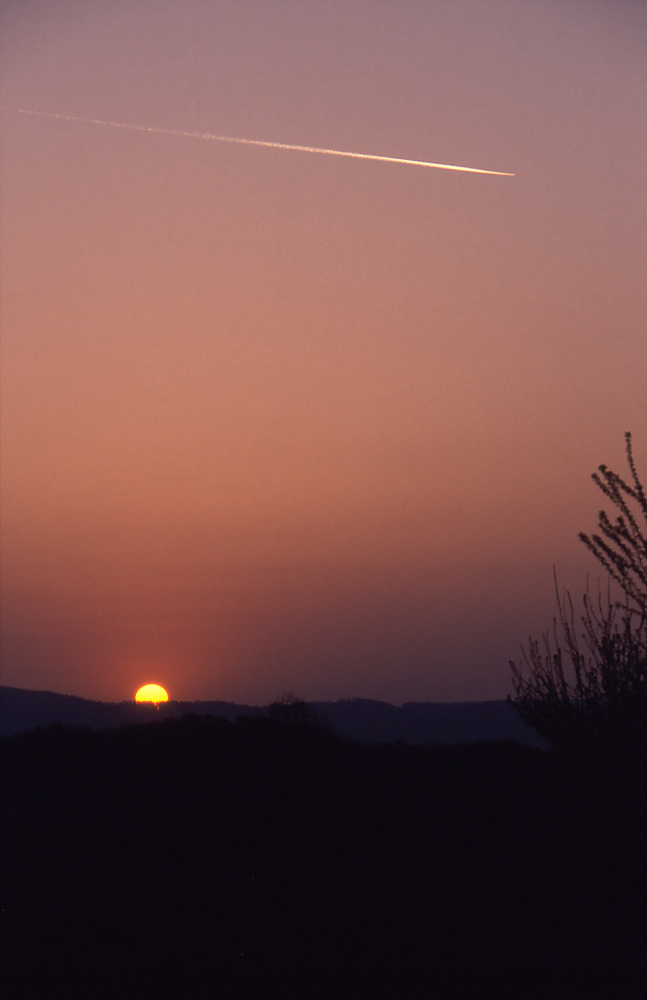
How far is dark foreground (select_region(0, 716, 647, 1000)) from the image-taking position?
15.1 metres

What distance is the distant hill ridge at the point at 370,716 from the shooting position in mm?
111312

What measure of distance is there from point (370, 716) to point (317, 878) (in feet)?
340

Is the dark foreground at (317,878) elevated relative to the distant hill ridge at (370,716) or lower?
lower

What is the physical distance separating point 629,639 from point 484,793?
78.6 feet

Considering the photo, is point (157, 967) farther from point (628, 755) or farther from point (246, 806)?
point (246, 806)

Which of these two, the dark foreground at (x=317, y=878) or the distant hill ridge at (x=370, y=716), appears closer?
the dark foreground at (x=317, y=878)

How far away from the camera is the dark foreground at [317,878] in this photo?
15.1m

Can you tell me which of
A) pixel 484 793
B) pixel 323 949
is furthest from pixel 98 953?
pixel 484 793

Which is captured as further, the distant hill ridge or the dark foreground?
the distant hill ridge

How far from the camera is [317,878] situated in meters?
22.3

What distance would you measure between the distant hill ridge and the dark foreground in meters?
70.5

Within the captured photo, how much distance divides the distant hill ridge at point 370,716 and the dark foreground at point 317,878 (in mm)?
70484

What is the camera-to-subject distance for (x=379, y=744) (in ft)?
143

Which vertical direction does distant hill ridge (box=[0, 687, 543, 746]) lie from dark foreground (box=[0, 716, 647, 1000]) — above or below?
above
